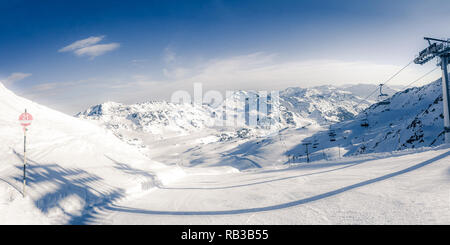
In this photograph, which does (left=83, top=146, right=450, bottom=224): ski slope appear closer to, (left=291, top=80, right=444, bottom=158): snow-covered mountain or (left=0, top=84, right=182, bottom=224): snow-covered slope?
(left=0, top=84, right=182, bottom=224): snow-covered slope

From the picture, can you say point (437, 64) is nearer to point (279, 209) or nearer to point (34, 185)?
point (279, 209)

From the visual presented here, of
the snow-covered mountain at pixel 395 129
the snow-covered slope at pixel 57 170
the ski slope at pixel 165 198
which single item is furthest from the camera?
the snow-covered mountain at pixel 395 129

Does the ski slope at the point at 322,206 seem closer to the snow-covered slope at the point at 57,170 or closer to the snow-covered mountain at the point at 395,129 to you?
the snow-covered slope at the point at 57,170

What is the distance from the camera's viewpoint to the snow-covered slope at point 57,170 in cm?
945

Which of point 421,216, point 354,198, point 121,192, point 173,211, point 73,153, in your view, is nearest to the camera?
point 421,216

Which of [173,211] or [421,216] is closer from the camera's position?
[421,216]

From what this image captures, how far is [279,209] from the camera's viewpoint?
773 centimetres

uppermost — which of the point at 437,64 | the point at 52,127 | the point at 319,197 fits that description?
the point at 437,64

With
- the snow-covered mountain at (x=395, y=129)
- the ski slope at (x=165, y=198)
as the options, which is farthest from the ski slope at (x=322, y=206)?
the snow-covered mountain at (x=395, y=129)

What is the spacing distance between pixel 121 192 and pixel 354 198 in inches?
487

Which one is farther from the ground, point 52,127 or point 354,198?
point 52,127

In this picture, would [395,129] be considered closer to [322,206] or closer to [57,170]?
[322,206]
